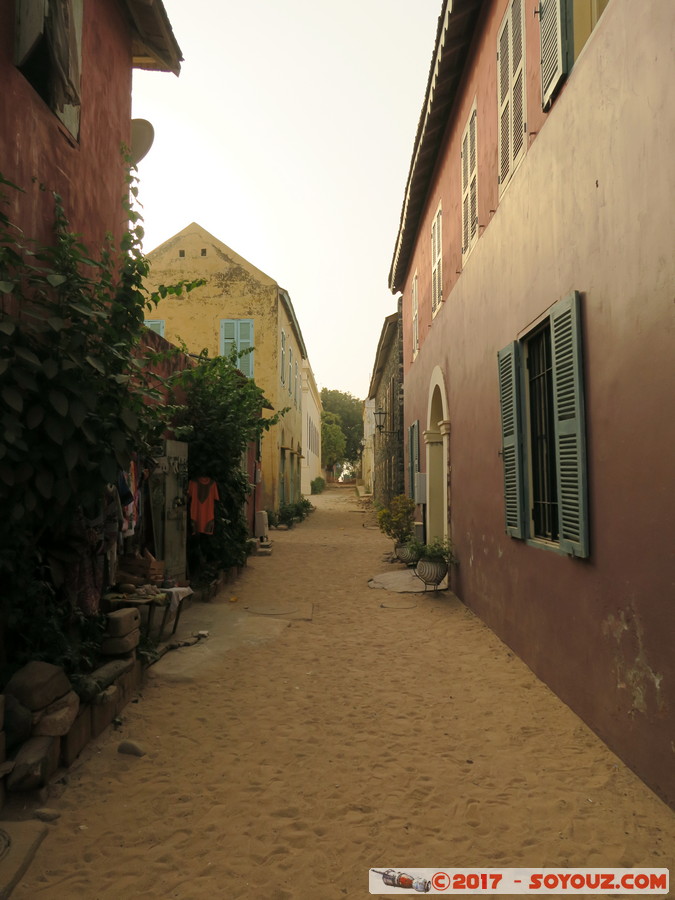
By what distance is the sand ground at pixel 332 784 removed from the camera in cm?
264

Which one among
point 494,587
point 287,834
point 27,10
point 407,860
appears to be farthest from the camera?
point 494,587

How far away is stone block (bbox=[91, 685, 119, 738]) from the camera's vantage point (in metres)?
3.85

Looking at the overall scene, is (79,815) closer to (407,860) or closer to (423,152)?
(407,860)

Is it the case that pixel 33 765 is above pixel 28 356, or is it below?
below

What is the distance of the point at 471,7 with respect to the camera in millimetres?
6633

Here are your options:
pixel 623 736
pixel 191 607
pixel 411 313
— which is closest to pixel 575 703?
pixel 623 736

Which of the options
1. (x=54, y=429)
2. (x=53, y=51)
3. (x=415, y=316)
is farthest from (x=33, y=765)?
(x=415, y=316)

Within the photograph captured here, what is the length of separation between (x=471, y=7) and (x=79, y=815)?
779 cm

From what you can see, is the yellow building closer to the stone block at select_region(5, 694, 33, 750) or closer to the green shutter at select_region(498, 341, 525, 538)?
the green shutter at select_region(498, 341, 525, 538)

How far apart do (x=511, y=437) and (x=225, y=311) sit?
1322 centimetres

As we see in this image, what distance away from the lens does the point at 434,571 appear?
8.28 metres

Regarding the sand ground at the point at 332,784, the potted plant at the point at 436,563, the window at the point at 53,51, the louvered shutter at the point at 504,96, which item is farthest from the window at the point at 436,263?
the window at the point at 53,51

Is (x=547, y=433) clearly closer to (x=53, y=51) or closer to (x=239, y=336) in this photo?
(x=53, y=51)

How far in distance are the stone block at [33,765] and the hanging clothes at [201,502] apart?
4.90 meters
